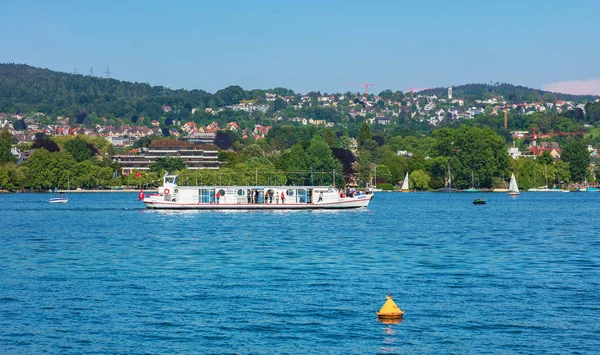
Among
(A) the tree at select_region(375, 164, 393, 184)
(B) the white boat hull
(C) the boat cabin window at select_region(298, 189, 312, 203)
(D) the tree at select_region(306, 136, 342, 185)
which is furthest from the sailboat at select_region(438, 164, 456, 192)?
(B) the white boat hull

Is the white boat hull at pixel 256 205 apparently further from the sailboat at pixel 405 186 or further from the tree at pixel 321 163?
the sailboat at pixel 405 186

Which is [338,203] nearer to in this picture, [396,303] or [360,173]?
[396,303]

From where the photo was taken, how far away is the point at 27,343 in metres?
22.9

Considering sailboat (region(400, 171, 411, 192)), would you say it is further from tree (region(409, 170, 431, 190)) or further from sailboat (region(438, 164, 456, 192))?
sailboat (region(438, 164, 456, 192))

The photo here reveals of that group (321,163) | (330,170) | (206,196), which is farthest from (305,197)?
(330,170)

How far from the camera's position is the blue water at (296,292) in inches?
909

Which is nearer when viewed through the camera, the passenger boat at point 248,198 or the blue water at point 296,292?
the blue water at point 296,292

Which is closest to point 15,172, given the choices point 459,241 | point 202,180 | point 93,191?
point 93,191

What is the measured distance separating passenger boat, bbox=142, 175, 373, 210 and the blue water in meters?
29.6

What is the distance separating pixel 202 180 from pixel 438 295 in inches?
5159

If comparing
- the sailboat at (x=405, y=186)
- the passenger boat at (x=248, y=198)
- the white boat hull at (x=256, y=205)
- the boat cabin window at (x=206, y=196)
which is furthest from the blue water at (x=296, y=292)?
the sailboat at (x=405, y=186)

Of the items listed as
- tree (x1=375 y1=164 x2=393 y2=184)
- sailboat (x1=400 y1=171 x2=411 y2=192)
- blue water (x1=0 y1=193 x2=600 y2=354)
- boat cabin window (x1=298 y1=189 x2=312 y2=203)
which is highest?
tree (x1=375 y1=164 x2=393 y2=184)

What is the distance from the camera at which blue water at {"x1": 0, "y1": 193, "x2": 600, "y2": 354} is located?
23.1m

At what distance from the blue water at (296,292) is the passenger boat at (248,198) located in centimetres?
2963
